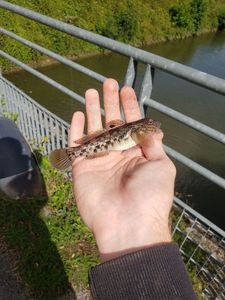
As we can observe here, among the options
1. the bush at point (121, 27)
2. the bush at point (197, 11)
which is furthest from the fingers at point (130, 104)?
the bush at point (197, 11)

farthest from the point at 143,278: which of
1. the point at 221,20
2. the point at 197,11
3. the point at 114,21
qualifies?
the point at 221,20

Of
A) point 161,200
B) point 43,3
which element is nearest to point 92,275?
point 161,200

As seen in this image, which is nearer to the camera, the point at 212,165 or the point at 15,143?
the point at 15,143

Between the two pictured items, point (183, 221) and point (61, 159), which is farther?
point (183, 221)

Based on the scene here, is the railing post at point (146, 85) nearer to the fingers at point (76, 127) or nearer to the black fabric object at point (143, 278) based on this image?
the fingers at point (76, 127)

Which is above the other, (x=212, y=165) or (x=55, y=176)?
(x=55, y=176)

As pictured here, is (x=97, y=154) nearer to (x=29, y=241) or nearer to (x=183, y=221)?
(x=29, y=241)

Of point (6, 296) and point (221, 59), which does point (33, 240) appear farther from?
point (221, 59)
